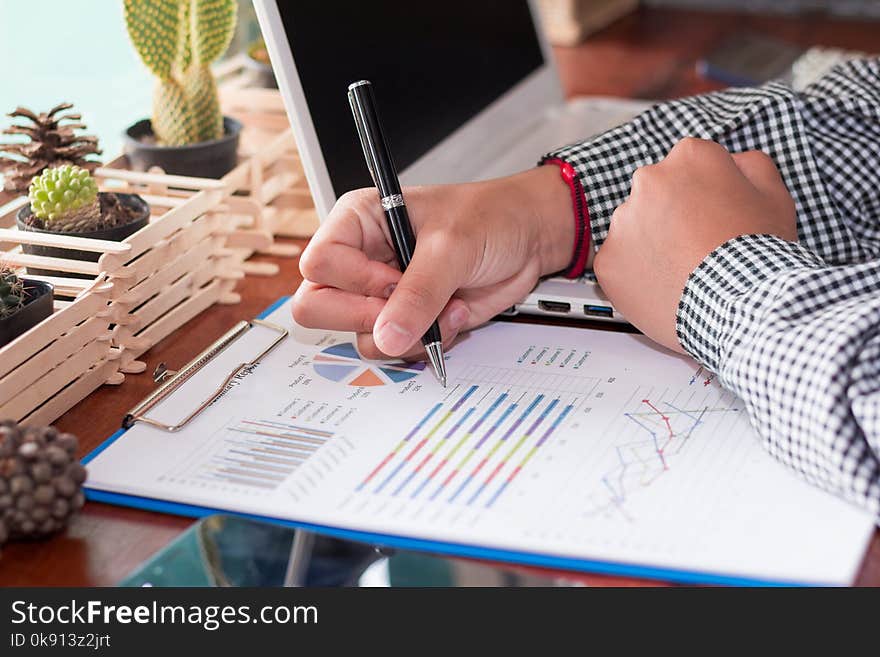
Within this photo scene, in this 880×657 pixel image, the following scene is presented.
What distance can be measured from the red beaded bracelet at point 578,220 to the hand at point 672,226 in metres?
0.04

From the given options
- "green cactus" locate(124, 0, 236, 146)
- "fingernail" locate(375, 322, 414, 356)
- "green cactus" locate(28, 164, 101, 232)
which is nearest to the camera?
"fingernail" locate(375, 322, 414, 356)

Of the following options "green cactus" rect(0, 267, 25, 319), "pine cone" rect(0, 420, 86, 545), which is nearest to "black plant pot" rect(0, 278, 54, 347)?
"green cactus" rect(0, 267, 25, 319)

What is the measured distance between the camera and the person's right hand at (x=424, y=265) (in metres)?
0.69

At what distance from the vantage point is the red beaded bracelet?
32.5 inches

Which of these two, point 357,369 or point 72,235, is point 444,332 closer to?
point 357,369

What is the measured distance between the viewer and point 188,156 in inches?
36.7

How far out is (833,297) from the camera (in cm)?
65

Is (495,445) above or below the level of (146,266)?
below

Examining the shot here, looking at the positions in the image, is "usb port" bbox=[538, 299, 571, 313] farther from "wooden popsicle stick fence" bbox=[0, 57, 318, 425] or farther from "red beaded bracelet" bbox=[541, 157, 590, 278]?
"wooden popsicle stick fence" bbox=[0, 57, 318, 425]

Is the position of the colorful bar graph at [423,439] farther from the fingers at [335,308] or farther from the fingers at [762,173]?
the fingers at [762,173]

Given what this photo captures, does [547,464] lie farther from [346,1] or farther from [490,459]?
[346,1]

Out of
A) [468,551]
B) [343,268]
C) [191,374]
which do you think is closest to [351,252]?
[343,268]

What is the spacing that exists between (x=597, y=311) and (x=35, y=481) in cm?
42

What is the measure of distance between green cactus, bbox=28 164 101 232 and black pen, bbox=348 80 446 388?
0.74 feet
